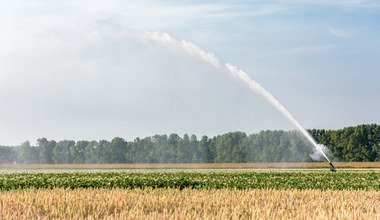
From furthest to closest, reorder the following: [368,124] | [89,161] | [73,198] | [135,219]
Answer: [89,161] → [368,124] → [73,198] → [135,219]

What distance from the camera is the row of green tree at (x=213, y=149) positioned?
121m

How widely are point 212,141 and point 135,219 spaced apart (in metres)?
128

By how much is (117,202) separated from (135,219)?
11.0ft

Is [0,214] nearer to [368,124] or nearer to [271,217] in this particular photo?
[271,217]

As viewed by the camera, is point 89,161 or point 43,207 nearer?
point 43,207

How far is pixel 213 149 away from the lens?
136250 mm

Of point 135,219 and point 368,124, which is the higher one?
point 368,124

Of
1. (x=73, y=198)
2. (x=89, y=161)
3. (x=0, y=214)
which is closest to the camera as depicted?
(x=0, y=214)

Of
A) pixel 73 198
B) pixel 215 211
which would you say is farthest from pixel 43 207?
pixel 215 211

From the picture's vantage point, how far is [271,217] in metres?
11.5

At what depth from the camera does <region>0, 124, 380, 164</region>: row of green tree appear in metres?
121

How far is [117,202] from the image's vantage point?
1426 centimetres

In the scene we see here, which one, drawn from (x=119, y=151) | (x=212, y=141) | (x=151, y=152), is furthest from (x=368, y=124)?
(x=119, y=151)

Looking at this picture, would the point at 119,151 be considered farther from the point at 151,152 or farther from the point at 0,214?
the point at 0,214
